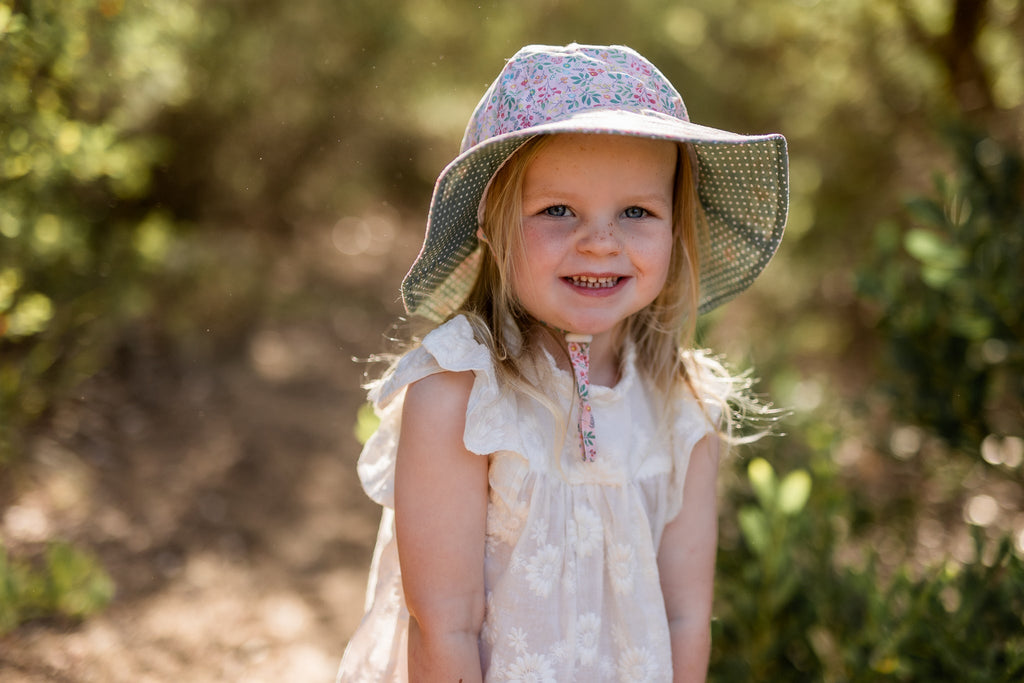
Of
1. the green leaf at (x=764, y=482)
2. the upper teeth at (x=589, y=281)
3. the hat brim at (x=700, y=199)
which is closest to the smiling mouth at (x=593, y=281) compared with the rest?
the upper teeth at (x=589, y=281)

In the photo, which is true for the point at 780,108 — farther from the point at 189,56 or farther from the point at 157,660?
the point at 157,660

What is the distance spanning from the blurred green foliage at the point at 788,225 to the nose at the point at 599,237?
3.40ft

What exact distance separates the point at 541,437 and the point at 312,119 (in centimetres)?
397

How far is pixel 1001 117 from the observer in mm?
3242

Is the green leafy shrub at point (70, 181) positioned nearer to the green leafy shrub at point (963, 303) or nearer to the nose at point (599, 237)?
the nose at point (599, 237)

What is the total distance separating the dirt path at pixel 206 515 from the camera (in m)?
2.68

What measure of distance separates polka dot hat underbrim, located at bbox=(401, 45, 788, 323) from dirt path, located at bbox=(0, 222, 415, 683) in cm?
156

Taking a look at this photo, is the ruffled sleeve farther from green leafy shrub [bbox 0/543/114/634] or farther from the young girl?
green leafy shrub [bbox 0/543/114/634]

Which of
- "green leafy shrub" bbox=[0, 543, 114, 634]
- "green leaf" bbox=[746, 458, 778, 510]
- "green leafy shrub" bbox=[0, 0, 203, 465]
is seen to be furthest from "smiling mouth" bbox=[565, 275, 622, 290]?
"green leafy shrub" bbox=[0, 543, 114, 634]

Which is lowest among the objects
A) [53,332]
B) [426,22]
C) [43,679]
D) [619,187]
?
[43,679]

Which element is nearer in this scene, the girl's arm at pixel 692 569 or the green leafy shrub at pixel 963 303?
the girl's arm at pixel 692 569

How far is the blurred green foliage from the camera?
2148 millimetres

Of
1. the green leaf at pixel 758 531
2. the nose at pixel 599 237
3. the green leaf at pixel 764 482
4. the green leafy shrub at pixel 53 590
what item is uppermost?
the nose at pixel 599 237

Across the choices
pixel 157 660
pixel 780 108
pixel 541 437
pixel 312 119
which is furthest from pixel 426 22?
pixel 541 437
